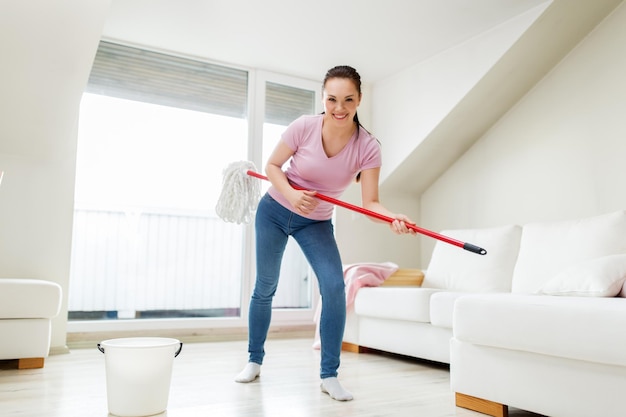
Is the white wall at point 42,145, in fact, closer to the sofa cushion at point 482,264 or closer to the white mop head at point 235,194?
the white mop head at point 235,194

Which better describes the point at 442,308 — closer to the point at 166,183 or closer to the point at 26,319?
the point at 26,319

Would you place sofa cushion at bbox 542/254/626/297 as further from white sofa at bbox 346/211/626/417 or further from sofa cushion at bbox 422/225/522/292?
sofa cushion at bbox 422/225/522/292

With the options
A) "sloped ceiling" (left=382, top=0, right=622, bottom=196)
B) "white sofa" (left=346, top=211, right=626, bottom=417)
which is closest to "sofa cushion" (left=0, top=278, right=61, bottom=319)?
"white sofa" (left=346, top=211, right=626, bottom=417)

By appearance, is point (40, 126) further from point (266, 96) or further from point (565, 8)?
point (565, 8)

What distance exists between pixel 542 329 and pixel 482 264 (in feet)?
4.98

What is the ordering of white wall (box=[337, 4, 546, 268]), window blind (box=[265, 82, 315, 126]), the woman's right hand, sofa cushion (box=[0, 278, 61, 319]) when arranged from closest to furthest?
the woman's right hand → sofa cushion (box=[0, 278, 61, 319]) → white wall (box=[337, 4, 546, 268]) → window blind (box=[265, 82, 315, 126])

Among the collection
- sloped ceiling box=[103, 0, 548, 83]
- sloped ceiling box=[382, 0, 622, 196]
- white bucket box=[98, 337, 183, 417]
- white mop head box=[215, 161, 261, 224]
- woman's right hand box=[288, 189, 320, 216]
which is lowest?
white bucket box=[98, 337, 183, 417]

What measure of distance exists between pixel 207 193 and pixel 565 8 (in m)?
3.03

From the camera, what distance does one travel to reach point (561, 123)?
3.21m

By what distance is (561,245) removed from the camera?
2547mm

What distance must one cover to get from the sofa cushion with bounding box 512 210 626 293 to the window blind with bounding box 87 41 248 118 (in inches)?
92.2

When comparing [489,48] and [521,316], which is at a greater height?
[489,48]

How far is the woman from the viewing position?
6.30ft

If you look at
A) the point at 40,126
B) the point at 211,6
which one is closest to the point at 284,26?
the point at 211,6
